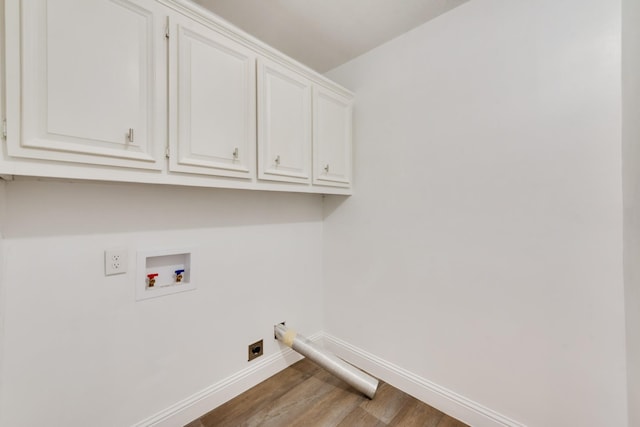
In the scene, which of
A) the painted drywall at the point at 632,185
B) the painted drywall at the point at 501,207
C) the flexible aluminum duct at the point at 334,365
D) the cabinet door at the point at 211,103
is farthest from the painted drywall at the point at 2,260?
the painted drywall at the point at 632,185

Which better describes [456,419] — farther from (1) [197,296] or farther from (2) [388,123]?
(2) [388,123]

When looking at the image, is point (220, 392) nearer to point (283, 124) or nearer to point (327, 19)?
point (283, 124)

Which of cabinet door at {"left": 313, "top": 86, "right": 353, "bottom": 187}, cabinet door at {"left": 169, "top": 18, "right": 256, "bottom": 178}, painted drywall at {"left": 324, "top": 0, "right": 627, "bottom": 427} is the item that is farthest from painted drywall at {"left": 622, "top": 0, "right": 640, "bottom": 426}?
cabinet door at {"left": 169, "top": 18, "right": 256, "bottom": 178}

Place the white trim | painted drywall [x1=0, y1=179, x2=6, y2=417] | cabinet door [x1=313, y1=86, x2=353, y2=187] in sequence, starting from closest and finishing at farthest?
painted drywall [x1=0, y1=179, x2=6, y2=417]
the white trim
cabinet door [x1=313, y1=86, x2=353, y2=187]

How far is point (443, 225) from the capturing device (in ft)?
5.10

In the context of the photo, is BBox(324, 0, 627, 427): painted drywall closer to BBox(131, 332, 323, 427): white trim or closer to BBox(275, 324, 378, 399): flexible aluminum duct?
BBox(275, 324, 378, 399): flexible aluminum duct

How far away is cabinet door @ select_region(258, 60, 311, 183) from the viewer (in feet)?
4.62

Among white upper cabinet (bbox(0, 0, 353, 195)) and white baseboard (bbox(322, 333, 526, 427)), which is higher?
white upper cabinet (bbox(0, 0, 353, 195))

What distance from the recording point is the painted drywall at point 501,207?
1.12 m

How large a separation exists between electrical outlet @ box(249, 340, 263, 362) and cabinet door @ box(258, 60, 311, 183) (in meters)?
1.15

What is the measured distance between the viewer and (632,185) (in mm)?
1004

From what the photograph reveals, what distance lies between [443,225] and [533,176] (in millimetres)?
494

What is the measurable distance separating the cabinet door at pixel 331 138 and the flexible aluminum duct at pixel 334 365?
3.59ft

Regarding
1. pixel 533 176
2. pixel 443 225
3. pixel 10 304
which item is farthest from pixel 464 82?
pixel 10 304
